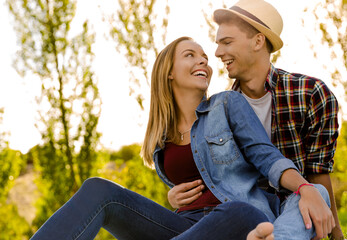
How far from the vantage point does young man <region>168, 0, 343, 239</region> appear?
120 inches

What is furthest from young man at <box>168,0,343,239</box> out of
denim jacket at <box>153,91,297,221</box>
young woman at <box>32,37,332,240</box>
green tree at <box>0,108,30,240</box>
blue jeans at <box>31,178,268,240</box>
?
green tree at <box>0,108,30,240</box>

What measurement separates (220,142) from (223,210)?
0.56 metres

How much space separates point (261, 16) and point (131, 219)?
1777 mm

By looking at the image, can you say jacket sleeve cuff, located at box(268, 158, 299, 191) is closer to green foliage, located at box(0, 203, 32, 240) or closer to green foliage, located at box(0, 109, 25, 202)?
green foliage, located at box(0, 203, 32, 240)

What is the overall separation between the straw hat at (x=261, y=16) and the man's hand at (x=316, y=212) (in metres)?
1.50

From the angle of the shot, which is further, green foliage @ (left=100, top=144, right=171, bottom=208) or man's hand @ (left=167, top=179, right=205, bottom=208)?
green foliage @ (left=100, top=144, right=171, bottom=208)

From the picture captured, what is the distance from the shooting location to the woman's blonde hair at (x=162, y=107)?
297 cm

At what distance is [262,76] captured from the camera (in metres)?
3.21

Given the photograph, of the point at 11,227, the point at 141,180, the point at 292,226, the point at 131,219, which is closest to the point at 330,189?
the point at 292,226

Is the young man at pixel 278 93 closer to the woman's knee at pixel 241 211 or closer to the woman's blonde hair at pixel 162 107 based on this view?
the woman's blonde hair at pixel 162 107

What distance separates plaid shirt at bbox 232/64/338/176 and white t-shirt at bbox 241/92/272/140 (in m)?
0.06

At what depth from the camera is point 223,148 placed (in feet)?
8.21

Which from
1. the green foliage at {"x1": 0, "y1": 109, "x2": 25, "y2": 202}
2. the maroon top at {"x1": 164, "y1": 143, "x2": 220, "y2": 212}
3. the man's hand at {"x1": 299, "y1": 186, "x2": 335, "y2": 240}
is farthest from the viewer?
the green foliage at {"x1": 0, "y1": 109, "x2": 25, "y2": 202}

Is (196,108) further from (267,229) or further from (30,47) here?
(30,47)
